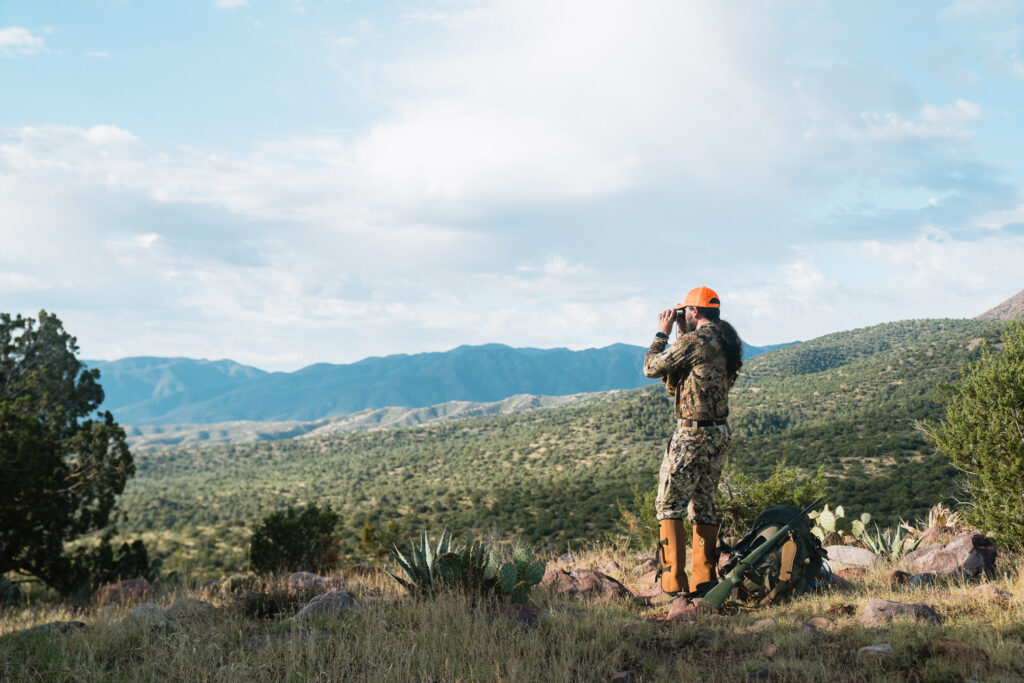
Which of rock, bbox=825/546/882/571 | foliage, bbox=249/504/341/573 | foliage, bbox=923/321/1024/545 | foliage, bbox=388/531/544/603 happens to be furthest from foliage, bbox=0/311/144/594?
foliage, bbox=923/321/1024/545

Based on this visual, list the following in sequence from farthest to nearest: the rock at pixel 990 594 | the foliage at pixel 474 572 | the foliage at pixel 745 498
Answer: the foliage at pixel 745 498 → the foliage at pixel 474 572 → the rock at pixel 990 594

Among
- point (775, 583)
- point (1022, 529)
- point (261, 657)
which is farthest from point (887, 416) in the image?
point (261, 657)

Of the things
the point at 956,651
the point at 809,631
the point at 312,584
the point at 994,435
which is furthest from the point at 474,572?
the point at 994,435

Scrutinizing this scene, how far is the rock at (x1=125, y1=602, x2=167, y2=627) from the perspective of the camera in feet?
16.4

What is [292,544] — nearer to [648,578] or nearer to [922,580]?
[648,578]

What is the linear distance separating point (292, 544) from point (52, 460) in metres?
5.81

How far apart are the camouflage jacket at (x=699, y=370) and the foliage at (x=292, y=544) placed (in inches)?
495

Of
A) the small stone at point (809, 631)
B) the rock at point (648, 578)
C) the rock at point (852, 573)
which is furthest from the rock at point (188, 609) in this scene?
the rock at point (852, 573)

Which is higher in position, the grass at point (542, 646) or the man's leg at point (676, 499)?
the man's leg at point (676, 499)

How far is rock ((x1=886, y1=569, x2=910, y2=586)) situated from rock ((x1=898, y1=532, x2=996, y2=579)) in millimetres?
376

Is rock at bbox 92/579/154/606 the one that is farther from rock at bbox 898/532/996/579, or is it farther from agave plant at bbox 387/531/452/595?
rock at bbox 898/532/996/579

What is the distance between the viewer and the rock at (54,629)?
16.0 feet

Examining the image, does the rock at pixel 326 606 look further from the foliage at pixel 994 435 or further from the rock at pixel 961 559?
the foliage at pixel 994 435

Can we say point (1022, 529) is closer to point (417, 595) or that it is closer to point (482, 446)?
point (417, 595)
